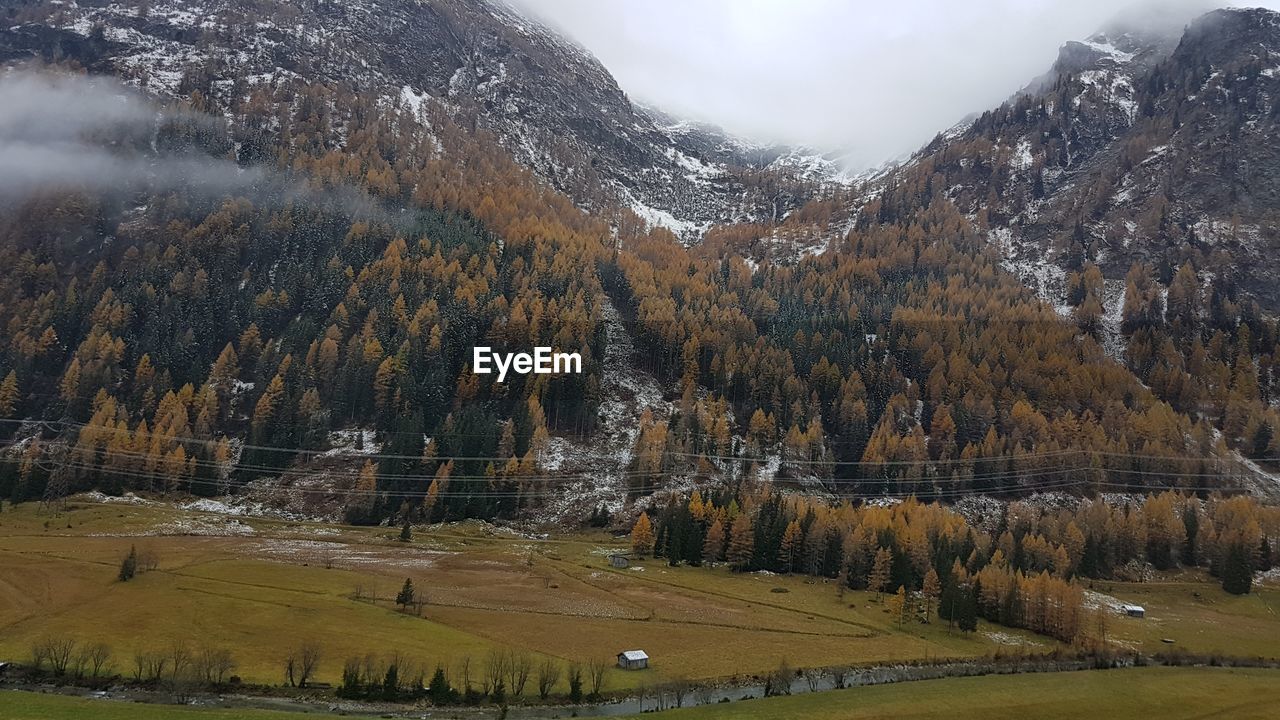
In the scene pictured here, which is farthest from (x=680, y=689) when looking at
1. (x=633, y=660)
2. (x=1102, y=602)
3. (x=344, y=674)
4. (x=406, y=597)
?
(x=1102, y=602)

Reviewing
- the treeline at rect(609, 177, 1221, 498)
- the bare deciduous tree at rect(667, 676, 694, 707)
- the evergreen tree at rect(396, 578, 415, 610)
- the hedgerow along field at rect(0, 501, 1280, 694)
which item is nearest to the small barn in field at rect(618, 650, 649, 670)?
the hedgerow along field at rect(0, 501, 1280, 694)

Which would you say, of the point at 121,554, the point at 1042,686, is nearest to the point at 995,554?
the point at 1042,686

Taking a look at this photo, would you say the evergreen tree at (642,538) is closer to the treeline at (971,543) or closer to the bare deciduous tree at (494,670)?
the treeline at (971,543)

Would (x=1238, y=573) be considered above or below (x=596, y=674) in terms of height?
above

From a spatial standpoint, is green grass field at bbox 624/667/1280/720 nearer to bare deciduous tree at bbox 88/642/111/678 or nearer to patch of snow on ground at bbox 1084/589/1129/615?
patch of snow on ground at bbox 1084/589/1129/615

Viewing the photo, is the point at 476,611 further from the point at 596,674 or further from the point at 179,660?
the point at 179,660

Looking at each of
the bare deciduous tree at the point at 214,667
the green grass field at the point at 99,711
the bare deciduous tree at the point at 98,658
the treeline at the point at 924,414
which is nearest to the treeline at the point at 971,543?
the treeline at the point at 924,414

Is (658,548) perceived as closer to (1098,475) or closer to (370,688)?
(370,688)
